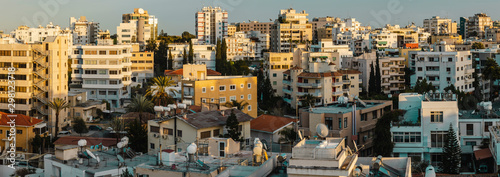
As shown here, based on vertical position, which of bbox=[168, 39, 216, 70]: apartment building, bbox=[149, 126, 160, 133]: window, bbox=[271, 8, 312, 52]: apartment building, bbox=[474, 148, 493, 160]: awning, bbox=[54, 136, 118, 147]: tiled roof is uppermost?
bbox=[271, 8, 312, 52]: apartment building

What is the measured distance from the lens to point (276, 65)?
191 feet

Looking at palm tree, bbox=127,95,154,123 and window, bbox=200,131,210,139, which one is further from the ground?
palm tree, bbox=127,95,154,123

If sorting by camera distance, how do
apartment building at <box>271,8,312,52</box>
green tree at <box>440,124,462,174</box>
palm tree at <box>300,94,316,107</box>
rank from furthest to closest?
1. apartment building at <box>271,8,312,52</box>
2. palm tree at <box>300,94,316,107</box>
3. green tree at <box>440,124,462,174</box>

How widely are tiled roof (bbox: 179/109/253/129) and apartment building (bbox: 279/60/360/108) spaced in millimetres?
19377

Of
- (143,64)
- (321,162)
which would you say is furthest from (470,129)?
(143,64)

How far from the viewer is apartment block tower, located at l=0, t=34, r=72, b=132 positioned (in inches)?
1548

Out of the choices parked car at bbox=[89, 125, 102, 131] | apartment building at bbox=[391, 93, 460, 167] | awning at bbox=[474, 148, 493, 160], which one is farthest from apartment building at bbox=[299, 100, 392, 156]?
parked car at bbox=[89, 125, 102, 131]

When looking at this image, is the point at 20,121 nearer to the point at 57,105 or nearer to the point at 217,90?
the point at 57,105

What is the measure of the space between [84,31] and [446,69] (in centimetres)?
7047

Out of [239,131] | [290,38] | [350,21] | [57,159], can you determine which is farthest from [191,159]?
[350,21]

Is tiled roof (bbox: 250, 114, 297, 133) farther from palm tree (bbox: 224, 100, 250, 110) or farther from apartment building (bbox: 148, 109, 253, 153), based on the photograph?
palm tree (bbox: 224, 100, 250, 110)

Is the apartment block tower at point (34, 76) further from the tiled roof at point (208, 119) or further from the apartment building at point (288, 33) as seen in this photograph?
the apartment building at point (288, 33)

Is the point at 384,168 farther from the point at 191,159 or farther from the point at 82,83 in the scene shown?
the point at 82,83

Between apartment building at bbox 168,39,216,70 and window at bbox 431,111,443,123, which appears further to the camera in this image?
apartment building at bbox 168,39,216,70
